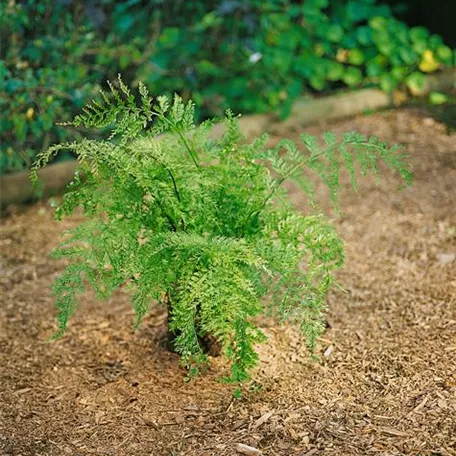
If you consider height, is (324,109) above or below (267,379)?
below

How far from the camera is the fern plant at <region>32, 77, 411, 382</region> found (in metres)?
2.55

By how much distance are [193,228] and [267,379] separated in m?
0.64

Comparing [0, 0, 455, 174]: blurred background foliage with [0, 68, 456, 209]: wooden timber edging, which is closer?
[0, 0, 455, 174]: blurred background foliage

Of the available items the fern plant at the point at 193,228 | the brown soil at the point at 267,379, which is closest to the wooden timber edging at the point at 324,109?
the brown soil at the point at 267,379

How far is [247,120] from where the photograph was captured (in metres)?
5.65

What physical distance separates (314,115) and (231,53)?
77cm

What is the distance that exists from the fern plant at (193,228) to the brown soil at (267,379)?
0.22 metres

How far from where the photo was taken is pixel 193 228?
9.01 feet

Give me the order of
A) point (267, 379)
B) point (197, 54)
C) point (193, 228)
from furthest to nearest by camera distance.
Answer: point (197, 54)
point (267, 379)
point (193, 228)

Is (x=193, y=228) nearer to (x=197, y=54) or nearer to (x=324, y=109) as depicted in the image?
(x=197, y=54)

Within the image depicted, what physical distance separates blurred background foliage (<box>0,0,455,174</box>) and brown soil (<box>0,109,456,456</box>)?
106 cm

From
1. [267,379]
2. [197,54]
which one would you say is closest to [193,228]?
[267,379]

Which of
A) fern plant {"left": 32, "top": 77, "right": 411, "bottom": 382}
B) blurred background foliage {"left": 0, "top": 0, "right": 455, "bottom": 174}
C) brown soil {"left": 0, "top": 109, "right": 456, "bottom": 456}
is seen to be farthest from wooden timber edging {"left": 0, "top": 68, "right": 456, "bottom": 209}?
fern plant {"left": 32, "top": 77, "right": 411, "bottom": 382}

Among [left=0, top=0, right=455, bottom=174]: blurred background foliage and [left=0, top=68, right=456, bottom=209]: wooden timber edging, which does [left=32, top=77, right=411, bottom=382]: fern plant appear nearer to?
[left=0, top=0, right=455, bottom=174]: blurred background foliage
